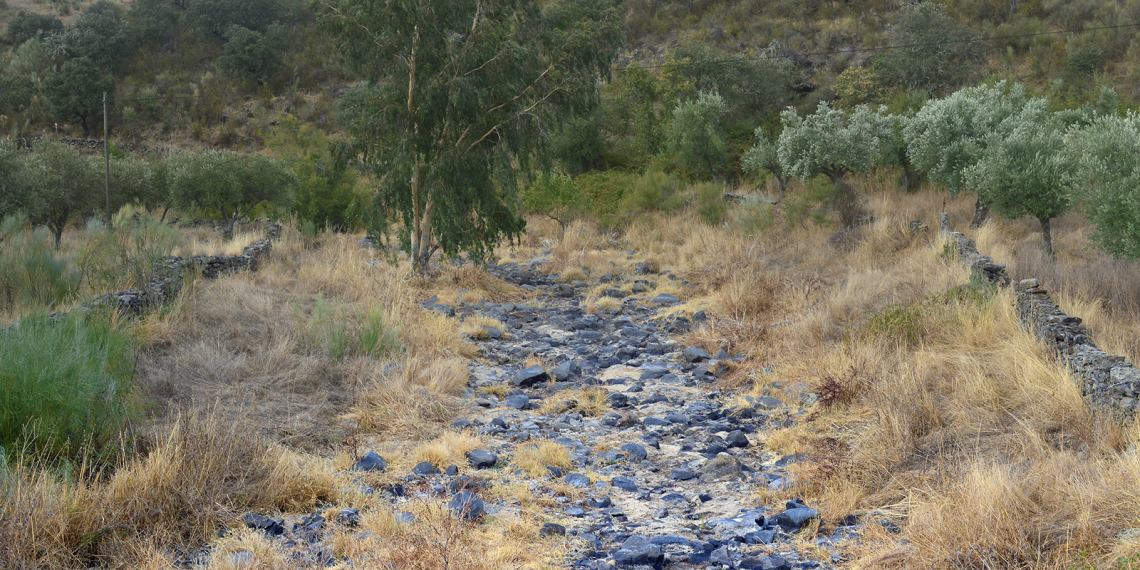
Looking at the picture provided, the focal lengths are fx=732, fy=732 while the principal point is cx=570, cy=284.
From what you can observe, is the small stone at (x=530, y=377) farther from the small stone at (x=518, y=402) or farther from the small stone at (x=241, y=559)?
the small stone at (x=241, y=559)

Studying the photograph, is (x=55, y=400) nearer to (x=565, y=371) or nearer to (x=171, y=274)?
(x=565, y=371)

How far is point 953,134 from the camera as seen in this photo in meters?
17.9

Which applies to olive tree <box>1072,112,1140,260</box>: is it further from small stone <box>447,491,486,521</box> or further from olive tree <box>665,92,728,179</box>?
olive tree <box>665,92,728,179</box>

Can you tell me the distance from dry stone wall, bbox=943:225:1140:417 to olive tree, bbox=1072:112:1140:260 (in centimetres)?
195

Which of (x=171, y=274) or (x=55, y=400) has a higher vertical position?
(x=55, y=400)

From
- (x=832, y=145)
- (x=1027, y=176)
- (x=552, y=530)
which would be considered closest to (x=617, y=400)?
(x=552, y=530)

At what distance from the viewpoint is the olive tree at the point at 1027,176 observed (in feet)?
43.3

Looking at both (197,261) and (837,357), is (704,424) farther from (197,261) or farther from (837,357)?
(197,261)

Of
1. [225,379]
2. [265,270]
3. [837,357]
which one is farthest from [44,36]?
[837,357]

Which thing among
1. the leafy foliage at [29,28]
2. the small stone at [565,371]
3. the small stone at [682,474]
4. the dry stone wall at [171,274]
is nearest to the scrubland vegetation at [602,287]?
the dry stone wall at [171,274]

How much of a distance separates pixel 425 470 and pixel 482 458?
0.48m

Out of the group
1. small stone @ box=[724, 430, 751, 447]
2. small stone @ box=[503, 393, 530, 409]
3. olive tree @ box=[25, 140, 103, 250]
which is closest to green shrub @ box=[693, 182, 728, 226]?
small stone @ box=[503, 393, 530, 409]

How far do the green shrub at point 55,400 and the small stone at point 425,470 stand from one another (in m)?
2.02

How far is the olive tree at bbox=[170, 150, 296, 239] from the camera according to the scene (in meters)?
22.4
